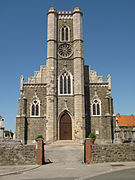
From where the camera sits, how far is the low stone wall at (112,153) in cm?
1730

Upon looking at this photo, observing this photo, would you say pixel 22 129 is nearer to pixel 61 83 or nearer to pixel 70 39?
pixel 61 83

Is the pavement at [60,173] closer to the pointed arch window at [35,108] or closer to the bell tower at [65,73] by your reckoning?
the bell tower at [65,73]

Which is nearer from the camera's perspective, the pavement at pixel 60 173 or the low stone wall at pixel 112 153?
the pavement at pixel 60 173

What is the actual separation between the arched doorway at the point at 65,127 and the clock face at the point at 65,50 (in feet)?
31.4

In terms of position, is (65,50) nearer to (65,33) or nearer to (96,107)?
(65,33)

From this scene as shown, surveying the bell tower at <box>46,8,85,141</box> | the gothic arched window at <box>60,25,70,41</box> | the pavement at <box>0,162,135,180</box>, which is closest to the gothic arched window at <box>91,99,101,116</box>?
→ the bell tower at <box>46,8,85,141</box>

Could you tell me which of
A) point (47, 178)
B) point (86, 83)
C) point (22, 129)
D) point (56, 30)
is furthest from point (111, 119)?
point (47, 178)

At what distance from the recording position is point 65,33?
37469 mm

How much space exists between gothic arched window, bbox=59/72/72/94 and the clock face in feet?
10.5

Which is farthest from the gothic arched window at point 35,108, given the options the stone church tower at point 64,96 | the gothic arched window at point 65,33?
the gothic arched window at point 65,33

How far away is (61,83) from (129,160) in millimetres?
19596

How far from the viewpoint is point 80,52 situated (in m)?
35.7

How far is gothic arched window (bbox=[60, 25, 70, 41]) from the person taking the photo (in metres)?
37.4

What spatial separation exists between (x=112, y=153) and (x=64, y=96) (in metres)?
17.8
